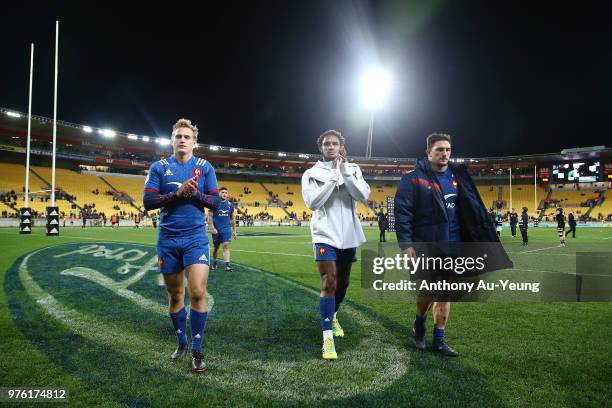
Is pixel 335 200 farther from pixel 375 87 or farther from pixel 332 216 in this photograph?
pixel 375 87

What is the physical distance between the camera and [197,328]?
3.55 m

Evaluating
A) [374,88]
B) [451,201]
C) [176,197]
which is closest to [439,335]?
[451,201]

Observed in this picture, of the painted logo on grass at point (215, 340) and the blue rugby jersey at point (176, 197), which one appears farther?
the blue rugby jersey at point (176, 197)

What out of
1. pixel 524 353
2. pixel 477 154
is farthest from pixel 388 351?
pixel 477 154

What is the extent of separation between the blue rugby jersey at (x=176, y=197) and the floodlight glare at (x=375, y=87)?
1714 inches

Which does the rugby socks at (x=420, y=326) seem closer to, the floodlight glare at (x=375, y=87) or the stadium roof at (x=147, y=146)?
the floodlight glare at (x=375, y=87)

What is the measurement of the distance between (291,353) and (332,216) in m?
1.37

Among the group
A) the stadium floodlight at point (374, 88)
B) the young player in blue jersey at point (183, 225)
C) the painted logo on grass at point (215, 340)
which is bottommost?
the painted logo on grass at point (215, 340)

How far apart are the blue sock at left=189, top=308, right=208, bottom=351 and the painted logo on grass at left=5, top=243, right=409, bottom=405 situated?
208 mm

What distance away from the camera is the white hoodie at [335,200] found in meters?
3.86

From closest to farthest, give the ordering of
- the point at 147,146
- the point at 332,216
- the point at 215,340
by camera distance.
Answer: the point at 332,216 → the point at 215,340 → the point at 147,146

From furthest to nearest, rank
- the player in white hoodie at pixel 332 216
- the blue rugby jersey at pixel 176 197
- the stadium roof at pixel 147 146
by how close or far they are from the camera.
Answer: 1. the stadium roof at pixel 147 146
2. the player in white hoodie at pixel 332 216
3. the blue rugby jersey at pixel 176 197

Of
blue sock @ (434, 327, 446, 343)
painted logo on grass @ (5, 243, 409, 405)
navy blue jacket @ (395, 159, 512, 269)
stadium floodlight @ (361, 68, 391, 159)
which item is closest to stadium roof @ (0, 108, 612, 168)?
stadium floodlight @ (361, 68, 391, 159)

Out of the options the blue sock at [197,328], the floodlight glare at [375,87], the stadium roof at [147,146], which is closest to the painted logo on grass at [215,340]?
the blue sock at [197,328]
